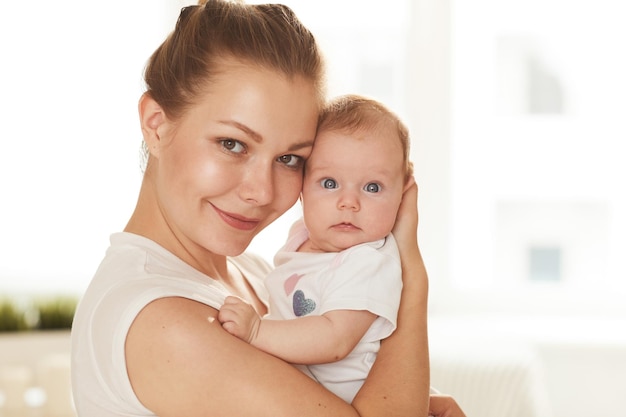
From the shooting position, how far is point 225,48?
146cm

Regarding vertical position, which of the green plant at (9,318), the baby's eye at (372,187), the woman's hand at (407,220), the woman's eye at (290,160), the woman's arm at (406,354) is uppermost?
the woman's eye at (290,160)

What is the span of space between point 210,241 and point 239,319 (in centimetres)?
20

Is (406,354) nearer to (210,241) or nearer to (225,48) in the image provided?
(210,241)

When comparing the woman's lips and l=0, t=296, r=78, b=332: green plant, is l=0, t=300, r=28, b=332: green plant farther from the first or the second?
the woman's lips

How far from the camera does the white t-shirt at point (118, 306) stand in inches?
52.7

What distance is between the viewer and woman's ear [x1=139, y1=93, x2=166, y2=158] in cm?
154

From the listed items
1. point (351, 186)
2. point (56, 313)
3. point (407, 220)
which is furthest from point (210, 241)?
point (56, 313)

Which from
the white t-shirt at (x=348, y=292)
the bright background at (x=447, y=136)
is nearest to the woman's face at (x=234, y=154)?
the white t-shirt at (x=348, y=292)

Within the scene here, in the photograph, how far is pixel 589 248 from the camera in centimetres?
428

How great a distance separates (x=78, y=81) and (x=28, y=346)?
1286 mm

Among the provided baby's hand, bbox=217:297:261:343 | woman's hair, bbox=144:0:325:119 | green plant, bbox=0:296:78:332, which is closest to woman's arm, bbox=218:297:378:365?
baby's hand, bbox=217:297:261:343

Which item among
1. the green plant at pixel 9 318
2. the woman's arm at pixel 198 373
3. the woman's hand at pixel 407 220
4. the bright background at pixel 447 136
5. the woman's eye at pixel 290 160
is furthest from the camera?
the bright background at pixel 447 136

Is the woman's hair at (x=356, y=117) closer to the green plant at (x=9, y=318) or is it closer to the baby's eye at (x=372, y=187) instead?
the baby's eye at (x=372, y=187)

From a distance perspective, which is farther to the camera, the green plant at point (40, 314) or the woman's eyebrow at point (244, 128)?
the green plant at point (40, 314)
